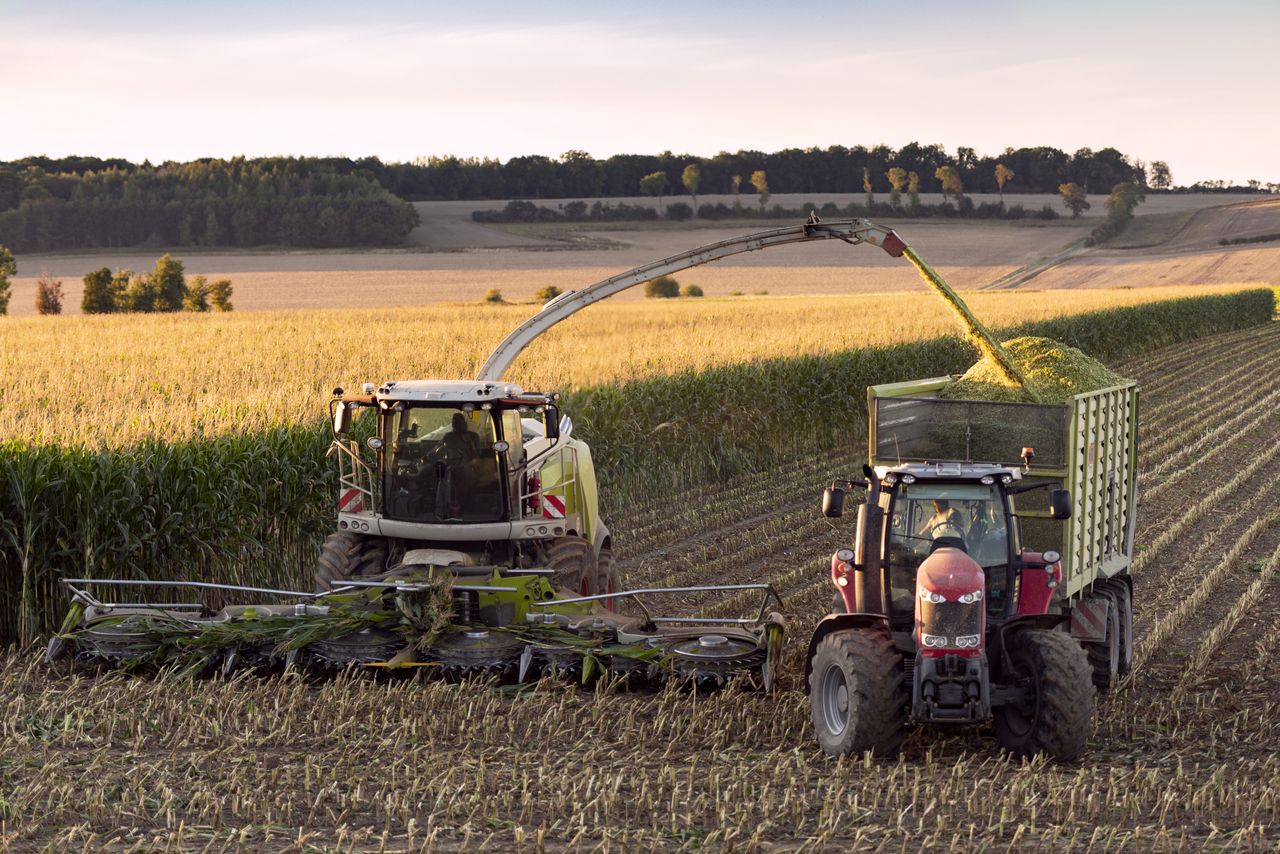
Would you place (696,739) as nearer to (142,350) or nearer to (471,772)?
(471,772)

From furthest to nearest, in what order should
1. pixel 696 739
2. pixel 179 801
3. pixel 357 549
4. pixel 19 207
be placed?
pixel 19 207 < pixel 357 549 < pixel 696 739 < pixel 179 801

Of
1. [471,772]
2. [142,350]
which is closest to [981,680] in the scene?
[471,772]

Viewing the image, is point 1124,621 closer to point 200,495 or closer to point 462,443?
point 462,443

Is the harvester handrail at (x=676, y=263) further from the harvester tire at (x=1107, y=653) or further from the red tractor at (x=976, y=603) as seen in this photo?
the harvester tire at (x=1107, y=653)

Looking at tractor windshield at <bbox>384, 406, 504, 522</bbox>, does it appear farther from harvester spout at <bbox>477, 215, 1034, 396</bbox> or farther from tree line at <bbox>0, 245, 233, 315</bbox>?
tree line at <bbox>0, 245, 233, 315</bbox>

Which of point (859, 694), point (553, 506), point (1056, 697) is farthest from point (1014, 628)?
point (553, 506)

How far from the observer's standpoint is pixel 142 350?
79.8 feet

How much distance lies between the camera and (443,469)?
10.5 m

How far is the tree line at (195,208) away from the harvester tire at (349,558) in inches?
2748

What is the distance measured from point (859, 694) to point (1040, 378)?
172 inches

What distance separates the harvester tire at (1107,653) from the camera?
967 centimetres

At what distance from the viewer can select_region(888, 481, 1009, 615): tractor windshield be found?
8164 mm

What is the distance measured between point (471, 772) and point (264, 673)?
268 centimetres

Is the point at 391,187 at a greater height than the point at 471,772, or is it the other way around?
the point at 391,187
